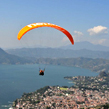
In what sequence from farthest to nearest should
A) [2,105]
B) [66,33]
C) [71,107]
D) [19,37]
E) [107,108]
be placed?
[2,105], [71,107], [107,108], [66,33], [19,37]

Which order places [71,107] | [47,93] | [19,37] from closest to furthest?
1. [19,37]
2. [71,107]
3. [47,93]

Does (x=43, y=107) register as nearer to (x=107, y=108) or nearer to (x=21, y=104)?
(x=21, y=104)

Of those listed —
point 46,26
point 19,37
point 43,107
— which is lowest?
point 43,107

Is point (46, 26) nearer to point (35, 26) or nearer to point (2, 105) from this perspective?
point (35, 26)

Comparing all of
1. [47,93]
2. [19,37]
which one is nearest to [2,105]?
[47,93]

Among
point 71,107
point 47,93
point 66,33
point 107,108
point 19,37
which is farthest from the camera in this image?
point 47,93

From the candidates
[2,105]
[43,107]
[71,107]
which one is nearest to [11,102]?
[2,105]

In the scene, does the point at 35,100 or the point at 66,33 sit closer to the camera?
the point at 66,33

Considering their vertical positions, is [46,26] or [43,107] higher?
[46,26]

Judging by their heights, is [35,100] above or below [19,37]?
below
